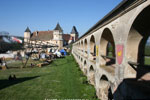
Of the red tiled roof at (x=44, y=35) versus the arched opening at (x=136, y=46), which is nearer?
the arched opening at (x=136, y=46)

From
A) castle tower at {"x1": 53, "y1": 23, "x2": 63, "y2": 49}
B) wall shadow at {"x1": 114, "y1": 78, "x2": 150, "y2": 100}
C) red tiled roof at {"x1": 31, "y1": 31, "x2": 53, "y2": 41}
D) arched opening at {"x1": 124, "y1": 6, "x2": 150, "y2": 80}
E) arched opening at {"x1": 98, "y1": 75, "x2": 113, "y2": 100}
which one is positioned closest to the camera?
wall shadow at {"x1": 114, "y1": 78, "x2": 150, "y2": 100}

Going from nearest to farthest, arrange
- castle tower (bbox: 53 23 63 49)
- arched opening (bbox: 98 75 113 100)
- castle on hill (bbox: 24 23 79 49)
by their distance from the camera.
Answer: arched opening (bbox: 98 75 113 100)
castle tower (bbox: 53 23 63 49)
castle on hill (bbox: 24 23 79 49)

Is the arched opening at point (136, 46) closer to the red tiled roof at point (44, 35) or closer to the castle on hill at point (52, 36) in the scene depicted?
the castle on hill at point (52, 36)

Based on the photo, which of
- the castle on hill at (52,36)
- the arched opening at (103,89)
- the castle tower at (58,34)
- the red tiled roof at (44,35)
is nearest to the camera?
the arched opening at (103,89)

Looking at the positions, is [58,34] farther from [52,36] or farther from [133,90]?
[133,90]

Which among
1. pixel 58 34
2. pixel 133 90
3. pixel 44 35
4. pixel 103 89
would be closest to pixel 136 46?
pixel 133 90

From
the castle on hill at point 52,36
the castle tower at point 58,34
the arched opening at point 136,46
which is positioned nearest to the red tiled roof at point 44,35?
the castle on hill at point 52,36

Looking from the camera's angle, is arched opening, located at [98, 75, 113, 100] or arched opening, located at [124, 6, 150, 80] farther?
arched opening, located at [98, 75, 113, 100]

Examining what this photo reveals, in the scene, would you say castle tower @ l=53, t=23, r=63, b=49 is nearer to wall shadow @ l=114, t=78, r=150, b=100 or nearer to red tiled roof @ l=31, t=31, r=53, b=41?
red tiled roof @ l=31, t=31, r=53, b=41

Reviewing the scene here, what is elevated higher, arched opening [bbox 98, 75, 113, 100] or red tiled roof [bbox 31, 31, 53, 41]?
red tiled roof [bbox 31, 31, 53, 41]

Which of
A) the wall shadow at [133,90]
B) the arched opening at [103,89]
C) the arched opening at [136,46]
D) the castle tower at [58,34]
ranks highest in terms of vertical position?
the castle tower at [58,34]

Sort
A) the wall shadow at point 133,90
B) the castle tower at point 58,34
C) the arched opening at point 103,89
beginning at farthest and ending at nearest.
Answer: the castle tower at point 58,34 → the arched opening at point 103,89 → the wall shadow at point 133,90

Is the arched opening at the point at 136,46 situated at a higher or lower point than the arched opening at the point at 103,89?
higher

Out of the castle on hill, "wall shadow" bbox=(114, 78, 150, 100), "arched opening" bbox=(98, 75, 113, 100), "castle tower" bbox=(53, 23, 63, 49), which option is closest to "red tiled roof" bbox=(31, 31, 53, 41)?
the castle on hill
